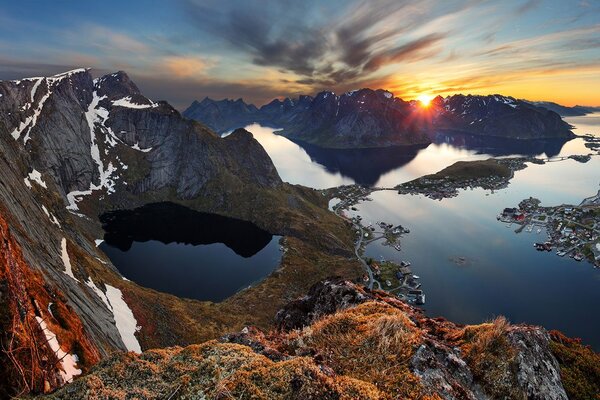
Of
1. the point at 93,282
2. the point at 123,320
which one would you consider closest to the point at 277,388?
the point at 123,320

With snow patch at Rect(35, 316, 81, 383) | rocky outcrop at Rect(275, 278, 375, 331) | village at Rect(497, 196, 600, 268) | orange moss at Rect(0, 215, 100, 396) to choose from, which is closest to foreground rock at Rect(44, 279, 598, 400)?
orange moss at Rect(0, 215, 100, 396)

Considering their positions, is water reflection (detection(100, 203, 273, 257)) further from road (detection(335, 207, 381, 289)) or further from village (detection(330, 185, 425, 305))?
village (detection(330, 185, 425, 305))

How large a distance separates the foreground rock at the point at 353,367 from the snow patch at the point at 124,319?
48077mm

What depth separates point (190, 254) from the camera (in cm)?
15688

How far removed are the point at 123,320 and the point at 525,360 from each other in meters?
68.0

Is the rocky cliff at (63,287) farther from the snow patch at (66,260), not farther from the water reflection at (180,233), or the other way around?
the water reflection at (180,233)

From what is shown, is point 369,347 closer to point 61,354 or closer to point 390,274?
point 61,354

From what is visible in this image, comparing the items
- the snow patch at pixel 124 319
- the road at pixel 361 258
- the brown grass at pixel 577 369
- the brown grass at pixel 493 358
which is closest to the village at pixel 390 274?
the road at pixel 361 258

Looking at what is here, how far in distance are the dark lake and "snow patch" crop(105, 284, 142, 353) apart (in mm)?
48485

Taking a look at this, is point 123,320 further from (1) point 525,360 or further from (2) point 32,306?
(1) point 525,360

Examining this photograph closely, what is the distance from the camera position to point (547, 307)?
376 feet

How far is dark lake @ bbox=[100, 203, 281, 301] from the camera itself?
129 meters

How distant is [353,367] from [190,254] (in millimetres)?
155154

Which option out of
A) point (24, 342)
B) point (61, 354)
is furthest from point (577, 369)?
point (61, 354)
